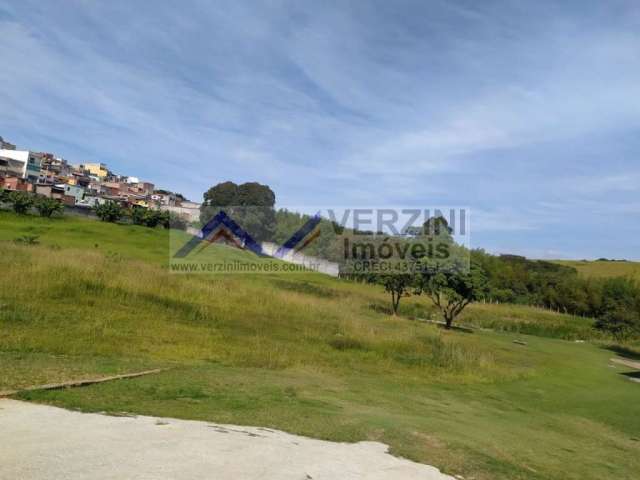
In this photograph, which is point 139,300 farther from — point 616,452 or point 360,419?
point 616,452

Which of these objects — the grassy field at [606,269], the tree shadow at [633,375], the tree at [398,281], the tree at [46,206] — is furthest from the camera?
the grassy field at [606,269]

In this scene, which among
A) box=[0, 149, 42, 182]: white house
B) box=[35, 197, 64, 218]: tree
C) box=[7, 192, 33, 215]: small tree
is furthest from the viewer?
box=[0, 149, 42, 182]: white house

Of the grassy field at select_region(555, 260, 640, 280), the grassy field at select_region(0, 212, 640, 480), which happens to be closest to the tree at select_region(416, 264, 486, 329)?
the grassy field at select_region(0, 212, 640, 480)

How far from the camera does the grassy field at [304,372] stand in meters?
6.65

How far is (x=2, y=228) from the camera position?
35.9m

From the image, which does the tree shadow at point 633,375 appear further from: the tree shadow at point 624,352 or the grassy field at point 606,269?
the grassy field at point 606,269

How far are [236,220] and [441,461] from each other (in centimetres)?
6497

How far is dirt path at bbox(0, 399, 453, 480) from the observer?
155 inches

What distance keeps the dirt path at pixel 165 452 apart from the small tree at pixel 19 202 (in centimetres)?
4507

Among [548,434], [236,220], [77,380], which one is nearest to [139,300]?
[77,380]

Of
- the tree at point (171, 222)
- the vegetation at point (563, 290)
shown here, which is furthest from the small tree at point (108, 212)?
the vegetation at point (563, 290)

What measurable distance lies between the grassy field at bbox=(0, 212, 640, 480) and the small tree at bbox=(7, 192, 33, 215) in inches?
1110

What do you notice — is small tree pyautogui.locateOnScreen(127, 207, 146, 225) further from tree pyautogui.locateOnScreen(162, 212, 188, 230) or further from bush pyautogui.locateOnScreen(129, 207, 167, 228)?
tree pyautogui.locateOnScreen(162, 212, 188, 230)

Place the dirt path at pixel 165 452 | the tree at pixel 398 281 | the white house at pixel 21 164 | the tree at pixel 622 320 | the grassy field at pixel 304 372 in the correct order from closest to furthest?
the dirt path at pixel 165 452 → the grassy field at pixel 304 372 → the tree at pixel 398 281 → the tree at pixel 622 320 → the white house at pixel 21 164
